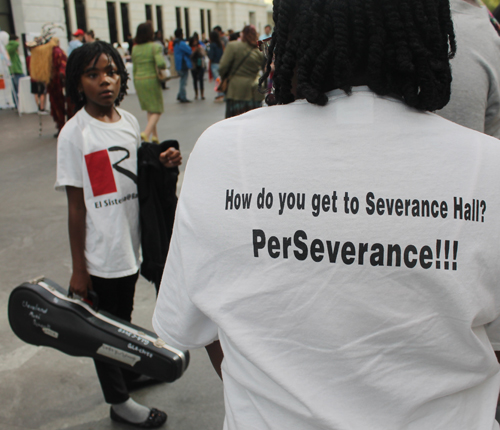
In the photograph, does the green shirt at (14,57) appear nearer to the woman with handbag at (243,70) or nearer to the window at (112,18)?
the woman with handbag at (243,70)

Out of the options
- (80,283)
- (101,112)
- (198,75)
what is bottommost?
(198,75)

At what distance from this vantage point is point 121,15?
3259cm

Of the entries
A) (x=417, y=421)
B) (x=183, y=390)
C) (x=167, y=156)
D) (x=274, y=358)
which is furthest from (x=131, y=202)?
(x=417, y=421)

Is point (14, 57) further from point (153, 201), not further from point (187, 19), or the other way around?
point (187, 19)

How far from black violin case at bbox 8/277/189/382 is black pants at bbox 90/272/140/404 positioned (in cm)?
12

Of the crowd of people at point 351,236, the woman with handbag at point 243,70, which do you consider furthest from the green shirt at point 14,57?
the crowd of people at point 351,236

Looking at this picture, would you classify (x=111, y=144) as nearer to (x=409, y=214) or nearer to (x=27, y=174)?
(x=409, y=214)

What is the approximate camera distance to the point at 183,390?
289cm

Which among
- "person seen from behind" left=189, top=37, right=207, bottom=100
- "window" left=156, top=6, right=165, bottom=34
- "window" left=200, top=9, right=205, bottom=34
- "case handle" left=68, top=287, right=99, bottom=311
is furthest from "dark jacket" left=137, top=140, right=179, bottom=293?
"window" left=200, top=9, right=205, bottom=34

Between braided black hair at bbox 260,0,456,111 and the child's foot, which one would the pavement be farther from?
braided black hair at bbox 260,0,456,111

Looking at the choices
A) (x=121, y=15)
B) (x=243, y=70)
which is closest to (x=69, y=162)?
(x=243, y=70)

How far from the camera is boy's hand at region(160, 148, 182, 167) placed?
2453mm

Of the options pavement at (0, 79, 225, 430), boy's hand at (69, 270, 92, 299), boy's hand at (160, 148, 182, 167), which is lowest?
pavement at (0, 79, 225, 430)

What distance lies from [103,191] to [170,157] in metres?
0.35
